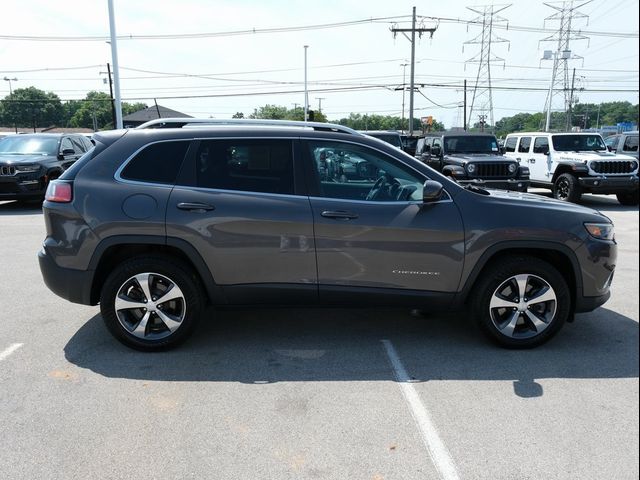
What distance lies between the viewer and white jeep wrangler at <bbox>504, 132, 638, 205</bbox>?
13391 millimetres

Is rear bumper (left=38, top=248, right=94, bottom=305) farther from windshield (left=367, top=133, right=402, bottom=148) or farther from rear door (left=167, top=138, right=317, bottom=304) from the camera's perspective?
windshield (left=367, top=133, right=402, bottom=148)

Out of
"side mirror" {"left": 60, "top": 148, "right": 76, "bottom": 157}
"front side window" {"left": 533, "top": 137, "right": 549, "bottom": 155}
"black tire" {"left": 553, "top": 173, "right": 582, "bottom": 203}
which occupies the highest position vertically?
"front side window" {"left": 533, "top": 137, "right": 549, "bottom": 155}

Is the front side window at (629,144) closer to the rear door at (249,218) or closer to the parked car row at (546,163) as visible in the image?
the parked car row at (546,163)

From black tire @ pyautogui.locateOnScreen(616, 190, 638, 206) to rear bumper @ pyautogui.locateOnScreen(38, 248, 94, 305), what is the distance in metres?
14.3

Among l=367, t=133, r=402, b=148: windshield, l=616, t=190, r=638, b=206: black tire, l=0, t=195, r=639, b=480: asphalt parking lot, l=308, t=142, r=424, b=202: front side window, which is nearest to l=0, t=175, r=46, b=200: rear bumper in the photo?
l=0, t=195, r=639, b=480: asphalt parking lot

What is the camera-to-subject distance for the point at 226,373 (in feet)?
12.3

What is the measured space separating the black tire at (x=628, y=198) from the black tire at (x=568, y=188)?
143cm

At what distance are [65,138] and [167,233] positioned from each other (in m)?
11.9

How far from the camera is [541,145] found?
15.3 m

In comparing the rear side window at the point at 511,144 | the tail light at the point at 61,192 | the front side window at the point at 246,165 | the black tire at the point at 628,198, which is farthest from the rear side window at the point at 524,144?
the tail light at the point at 61,192

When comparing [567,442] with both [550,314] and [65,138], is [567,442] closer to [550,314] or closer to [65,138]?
[550,314]

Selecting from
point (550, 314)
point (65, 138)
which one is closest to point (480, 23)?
point (65, 138)

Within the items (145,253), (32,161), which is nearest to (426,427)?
(145,253)

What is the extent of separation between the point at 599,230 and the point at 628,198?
12142 millimetres
